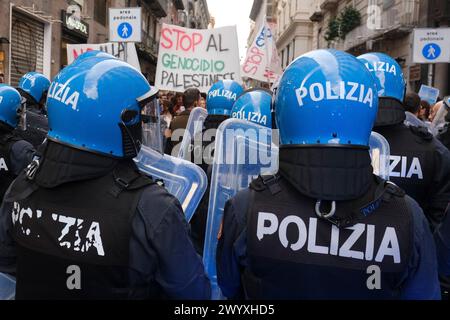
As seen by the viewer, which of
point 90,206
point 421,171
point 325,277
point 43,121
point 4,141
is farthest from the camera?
point 43,121

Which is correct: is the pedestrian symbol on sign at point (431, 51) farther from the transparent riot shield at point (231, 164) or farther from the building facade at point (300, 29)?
the building facade at point (300, 29)

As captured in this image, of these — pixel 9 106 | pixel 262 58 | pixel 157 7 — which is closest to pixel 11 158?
pixel 9 106

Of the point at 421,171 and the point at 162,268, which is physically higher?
the point at 421,171

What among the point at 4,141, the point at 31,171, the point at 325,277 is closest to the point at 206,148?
the point at 4,141

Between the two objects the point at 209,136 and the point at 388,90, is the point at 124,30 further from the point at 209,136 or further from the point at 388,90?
the point at 388,90

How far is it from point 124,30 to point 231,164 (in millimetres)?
6298

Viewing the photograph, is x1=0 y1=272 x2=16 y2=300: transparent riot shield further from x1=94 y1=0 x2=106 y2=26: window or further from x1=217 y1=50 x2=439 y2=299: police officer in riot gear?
x1=94 y1=0 x2=106 y2=26: window

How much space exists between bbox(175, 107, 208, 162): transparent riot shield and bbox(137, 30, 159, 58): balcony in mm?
24050

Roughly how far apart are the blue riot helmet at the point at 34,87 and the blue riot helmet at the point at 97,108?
12.5 feet

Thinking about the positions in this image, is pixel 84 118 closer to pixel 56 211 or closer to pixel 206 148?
pixel 56 211

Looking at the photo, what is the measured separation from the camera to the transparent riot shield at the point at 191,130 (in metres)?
3.67

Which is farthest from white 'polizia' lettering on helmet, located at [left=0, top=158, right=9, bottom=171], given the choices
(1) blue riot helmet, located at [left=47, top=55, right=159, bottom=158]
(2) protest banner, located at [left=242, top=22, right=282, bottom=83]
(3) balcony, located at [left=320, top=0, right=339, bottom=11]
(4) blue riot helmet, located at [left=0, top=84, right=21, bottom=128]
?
(3) balcony, located at [left=320, top=0, right=339, bottom=11]
